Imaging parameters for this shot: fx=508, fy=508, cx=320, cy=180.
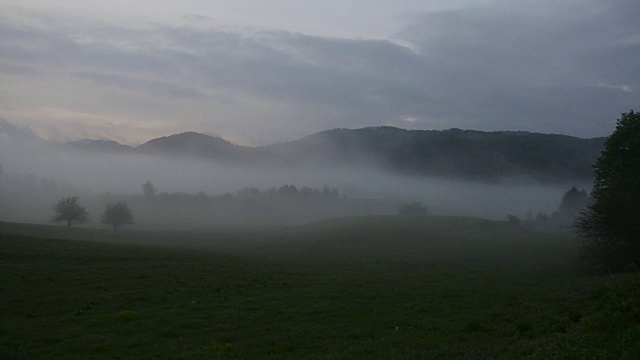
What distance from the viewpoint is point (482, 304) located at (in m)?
23.6

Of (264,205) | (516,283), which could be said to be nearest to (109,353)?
(516,283)

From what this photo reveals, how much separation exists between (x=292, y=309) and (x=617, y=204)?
27.5 meters

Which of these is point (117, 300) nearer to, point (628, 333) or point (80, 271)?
point (80, 271)

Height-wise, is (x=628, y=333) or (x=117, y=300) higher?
(x=628, y=333)

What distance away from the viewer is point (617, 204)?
37656mm

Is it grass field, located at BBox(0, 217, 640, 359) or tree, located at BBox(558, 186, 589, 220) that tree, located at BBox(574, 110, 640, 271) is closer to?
grass field, located at BBox(0, 217, 640, 359)

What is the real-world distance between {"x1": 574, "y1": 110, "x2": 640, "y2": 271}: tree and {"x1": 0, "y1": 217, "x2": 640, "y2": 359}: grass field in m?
2.87

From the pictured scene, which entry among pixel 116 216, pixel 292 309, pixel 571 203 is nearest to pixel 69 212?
pixel 116 216

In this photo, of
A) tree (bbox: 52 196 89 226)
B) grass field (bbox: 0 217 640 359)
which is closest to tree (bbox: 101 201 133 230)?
tree (bbox: 52 196 89 226)

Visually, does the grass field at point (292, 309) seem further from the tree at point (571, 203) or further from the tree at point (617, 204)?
the tree at point (571, 203)

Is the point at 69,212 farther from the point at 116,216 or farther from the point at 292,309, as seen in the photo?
the point at 292,309

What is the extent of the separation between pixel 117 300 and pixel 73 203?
7955 cm

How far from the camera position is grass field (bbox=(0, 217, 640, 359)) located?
14.6m

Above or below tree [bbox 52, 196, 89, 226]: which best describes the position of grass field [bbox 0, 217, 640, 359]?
below
